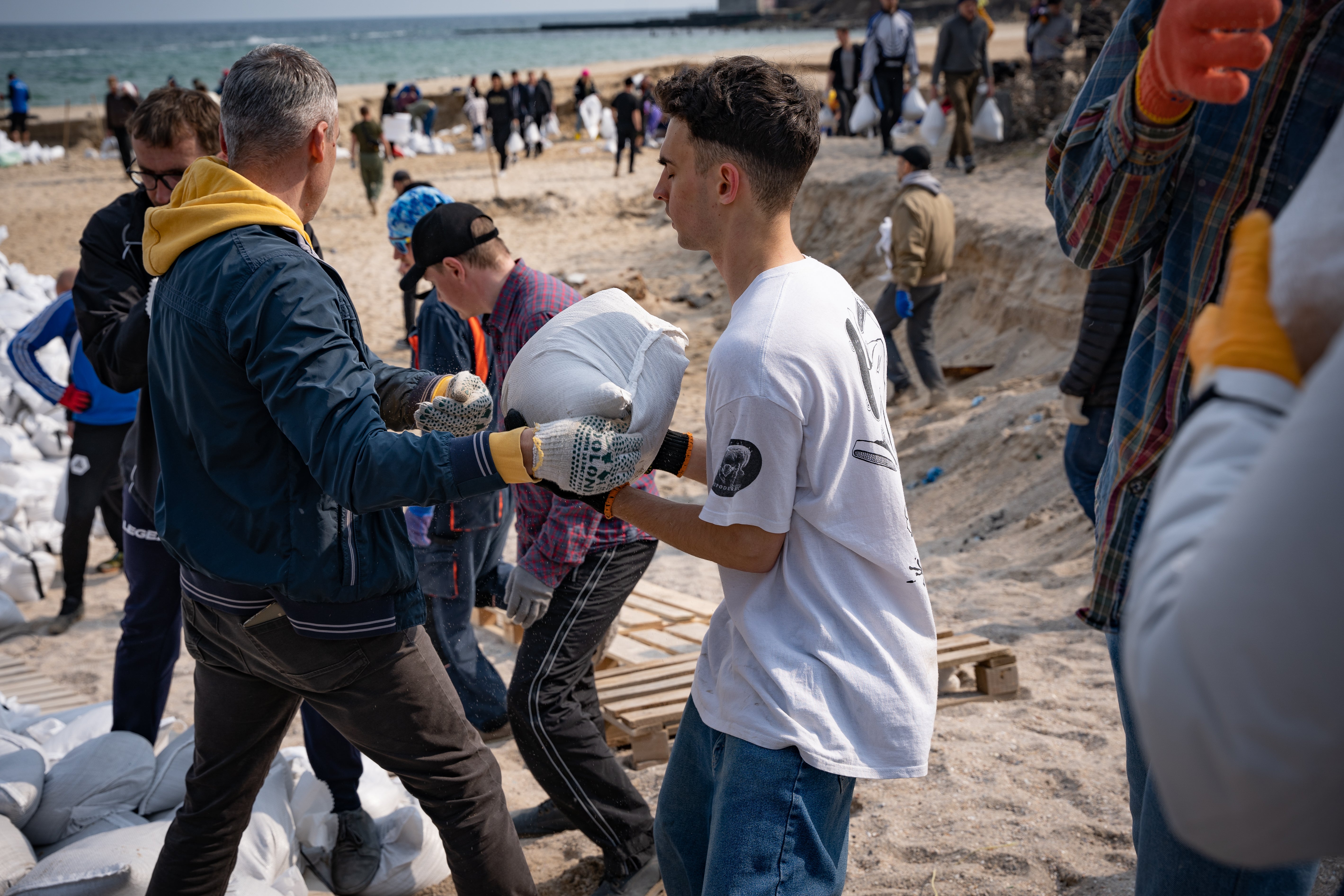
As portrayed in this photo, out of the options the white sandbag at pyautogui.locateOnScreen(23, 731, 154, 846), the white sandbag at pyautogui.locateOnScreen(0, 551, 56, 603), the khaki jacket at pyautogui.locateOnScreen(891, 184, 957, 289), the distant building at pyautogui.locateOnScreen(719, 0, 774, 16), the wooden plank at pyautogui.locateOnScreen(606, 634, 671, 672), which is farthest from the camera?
the distant building at pyautogui.locateOnScreen(719, 0, 774, 16)

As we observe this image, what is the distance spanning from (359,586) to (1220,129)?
1794mm

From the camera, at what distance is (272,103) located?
6.82 ft

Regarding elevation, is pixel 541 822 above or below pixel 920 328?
below

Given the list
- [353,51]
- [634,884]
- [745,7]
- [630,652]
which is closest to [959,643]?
[630,652]

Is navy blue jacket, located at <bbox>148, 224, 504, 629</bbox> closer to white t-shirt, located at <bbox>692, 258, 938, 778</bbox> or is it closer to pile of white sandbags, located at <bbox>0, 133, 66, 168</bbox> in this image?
white t-shirt, located at <bbox>692, 258, 938, 778</bbox>

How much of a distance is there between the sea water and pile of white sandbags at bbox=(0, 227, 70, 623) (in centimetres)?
1927

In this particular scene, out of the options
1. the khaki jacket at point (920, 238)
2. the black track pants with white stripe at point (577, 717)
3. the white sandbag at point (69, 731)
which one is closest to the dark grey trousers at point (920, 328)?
the khaki jacket at point (920, 238)

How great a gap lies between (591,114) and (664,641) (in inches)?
839

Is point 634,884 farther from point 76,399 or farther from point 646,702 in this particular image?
point 76,399

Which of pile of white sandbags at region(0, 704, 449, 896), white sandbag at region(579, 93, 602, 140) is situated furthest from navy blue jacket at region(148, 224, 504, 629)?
white sandbag at region(579, 93, 602, 140)

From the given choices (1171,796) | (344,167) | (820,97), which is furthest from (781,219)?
(344,167)

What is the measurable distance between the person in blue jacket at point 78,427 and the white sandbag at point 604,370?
11.1 feet

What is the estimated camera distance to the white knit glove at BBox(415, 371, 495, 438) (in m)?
2.19

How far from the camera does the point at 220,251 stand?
1990 millimetres
